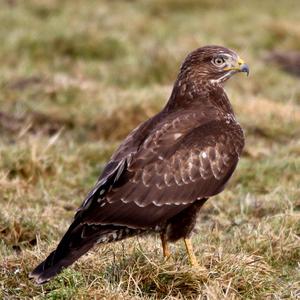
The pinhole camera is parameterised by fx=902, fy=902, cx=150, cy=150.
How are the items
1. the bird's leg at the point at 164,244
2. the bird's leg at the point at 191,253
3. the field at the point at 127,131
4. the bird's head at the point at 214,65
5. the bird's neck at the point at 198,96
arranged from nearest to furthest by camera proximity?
the field at the point at 127,131 → the bird's leg at the point at 191,253 → the bird's leg at the point at 164,244 → the bird's neck at the point at 198,96 → the bird's head at the point at 214,65

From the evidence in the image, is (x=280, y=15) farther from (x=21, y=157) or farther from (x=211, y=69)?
(x=211, y=69)

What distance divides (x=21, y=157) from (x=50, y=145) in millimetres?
429

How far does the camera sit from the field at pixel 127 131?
498 centimetres

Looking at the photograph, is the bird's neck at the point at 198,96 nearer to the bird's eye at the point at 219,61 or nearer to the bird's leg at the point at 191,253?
the bird's eye at the point at 219,61

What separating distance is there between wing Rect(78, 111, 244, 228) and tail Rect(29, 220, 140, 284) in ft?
0.18

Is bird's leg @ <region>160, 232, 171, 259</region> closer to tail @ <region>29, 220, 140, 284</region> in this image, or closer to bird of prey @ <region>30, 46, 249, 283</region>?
bird of prey @ <region>30, 46, 249, 283</region>

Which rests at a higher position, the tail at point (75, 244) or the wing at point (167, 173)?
the wing at point (167, 173)

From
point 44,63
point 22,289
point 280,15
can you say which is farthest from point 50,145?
point 280,15

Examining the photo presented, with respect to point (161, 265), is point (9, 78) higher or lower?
lower

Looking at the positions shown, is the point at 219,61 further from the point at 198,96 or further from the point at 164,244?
the point at 164,244

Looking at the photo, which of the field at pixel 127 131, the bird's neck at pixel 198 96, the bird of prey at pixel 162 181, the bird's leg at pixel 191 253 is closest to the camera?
the bird of prey at pixel 162 181

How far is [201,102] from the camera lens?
18.6ft

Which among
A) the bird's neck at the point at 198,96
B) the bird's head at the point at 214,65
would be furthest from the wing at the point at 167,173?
the bird's head at the point at 214,65

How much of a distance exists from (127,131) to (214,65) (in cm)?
318
